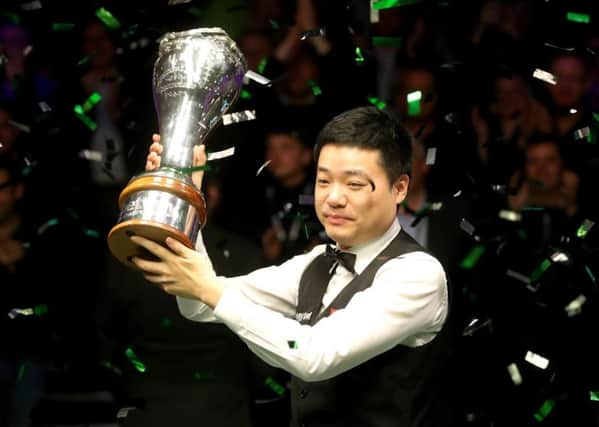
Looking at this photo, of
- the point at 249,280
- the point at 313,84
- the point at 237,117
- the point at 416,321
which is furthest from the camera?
the point at 313,84

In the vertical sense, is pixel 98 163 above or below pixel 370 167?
below

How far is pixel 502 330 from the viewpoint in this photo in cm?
334

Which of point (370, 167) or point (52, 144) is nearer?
point (370, 167)

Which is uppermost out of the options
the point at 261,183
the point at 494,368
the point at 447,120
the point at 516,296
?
the point at 447,120

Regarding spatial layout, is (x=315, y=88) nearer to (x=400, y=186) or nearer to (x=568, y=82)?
(x=400, y=186)

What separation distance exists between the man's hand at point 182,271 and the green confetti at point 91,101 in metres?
1.30

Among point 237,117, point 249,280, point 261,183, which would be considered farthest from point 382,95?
point 249,280

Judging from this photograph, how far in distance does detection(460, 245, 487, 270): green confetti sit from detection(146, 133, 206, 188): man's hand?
1198 millimetres

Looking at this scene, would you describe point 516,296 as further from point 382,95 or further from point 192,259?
point 192,259

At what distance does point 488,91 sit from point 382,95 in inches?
16.1

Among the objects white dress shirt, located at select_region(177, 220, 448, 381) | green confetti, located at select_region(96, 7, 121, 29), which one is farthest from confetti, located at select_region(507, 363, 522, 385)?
green confetti, located at select_region(96, 7, 121, 29)

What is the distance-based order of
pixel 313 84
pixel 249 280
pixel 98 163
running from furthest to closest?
pixel 98 163, pixel 313 84, pixel 249 280

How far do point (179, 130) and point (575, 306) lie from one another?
1713 millimetres

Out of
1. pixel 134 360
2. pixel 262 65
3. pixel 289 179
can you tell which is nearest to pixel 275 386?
pixel 134 360
